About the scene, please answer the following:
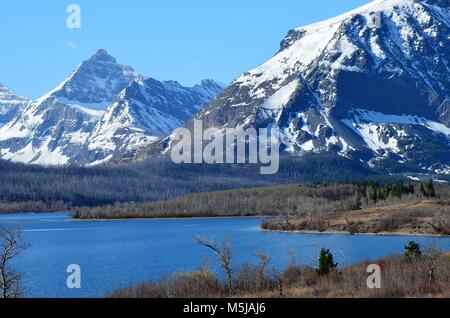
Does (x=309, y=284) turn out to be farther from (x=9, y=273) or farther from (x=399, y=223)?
(x=399, y=223)

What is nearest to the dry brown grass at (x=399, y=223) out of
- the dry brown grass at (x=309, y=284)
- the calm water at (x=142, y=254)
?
the calm water at (x=142, y=254)

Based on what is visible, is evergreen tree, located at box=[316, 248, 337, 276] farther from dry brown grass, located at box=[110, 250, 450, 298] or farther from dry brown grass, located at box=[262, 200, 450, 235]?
dry brown grass, located at box=[262, 200, 450, 235]

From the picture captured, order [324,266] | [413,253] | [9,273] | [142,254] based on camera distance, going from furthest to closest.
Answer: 1. [142,254]
2. [413,253]
3. [324,266]
4. [9,273]

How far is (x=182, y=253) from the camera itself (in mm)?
136500

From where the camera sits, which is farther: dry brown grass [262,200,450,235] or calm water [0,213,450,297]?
dry brown grass [262,200,450,235]

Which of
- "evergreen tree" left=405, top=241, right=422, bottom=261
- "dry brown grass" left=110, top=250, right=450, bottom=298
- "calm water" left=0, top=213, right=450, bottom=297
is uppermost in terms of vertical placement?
"evergreen tree" left=405, top=241, right=422, bottom=261

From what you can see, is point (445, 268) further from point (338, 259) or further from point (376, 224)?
point (376, 224)

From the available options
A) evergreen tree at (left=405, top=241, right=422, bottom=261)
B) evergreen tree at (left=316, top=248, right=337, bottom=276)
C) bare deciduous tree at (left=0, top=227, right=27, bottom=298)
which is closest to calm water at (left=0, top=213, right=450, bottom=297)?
evergreen tree at (left=405, top=241, right=422, bottom=261)

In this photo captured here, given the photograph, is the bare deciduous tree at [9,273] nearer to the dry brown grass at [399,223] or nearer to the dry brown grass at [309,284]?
the dry brown grass at [309,284]

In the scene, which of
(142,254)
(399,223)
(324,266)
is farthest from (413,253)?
(399,223)

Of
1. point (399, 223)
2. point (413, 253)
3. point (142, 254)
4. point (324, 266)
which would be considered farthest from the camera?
point (399, 223)

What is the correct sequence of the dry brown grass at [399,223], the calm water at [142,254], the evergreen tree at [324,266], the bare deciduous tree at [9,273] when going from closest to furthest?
the bare deciduous tree at [9,273] → the evergreen tree at [324,266] → the calm water at [142,254] → the dry brown grass at [399,223]
